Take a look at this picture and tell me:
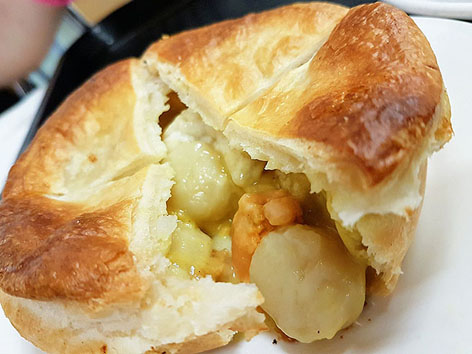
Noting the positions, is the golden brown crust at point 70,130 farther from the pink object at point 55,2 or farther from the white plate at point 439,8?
the pink object at point 55,2

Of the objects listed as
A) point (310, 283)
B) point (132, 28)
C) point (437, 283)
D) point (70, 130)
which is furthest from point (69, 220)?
point (132, 28)

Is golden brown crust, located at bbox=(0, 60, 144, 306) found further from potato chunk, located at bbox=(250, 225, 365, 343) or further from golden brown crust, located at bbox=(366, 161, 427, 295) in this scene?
golden brown crust, located at bbox=(366, 161, 427, 295)

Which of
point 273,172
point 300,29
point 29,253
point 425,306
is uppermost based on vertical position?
point 29,253

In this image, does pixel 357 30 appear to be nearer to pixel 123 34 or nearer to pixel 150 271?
pixel 150 271

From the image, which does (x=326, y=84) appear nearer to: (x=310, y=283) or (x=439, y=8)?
(x=310, y=283)

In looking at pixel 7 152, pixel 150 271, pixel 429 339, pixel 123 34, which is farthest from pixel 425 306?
pixel 123 34
